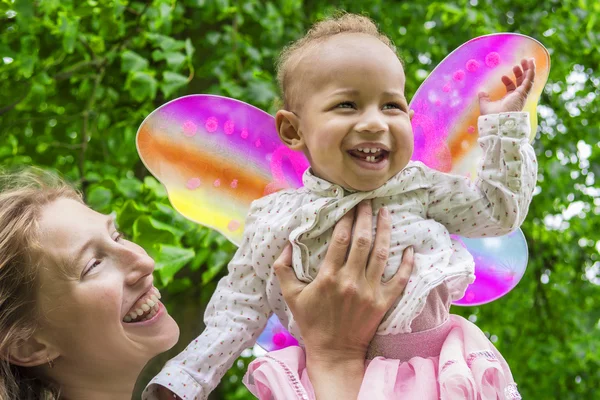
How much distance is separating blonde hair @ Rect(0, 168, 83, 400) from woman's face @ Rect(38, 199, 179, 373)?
2 cm

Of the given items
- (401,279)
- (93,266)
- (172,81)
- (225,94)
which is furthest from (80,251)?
(225,94)

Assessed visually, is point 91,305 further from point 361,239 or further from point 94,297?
point 361,239

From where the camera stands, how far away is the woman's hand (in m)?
1.45

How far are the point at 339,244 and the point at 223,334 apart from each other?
31cm

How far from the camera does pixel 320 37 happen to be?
1.54 metres

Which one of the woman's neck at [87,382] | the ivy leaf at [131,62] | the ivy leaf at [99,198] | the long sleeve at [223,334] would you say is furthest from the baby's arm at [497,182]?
the ivy leaf at [131,62]

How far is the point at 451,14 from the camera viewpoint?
3617 mm

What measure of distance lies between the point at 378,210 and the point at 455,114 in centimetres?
33

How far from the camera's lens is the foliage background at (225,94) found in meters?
2.59

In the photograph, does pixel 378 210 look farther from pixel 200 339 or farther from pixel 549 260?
pixel 549 260

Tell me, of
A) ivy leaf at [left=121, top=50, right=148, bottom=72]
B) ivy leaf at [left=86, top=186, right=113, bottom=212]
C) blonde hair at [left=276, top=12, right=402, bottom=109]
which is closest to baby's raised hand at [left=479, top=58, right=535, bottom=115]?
blonde hair at [left=276, top=12, right=402, bottom=109]

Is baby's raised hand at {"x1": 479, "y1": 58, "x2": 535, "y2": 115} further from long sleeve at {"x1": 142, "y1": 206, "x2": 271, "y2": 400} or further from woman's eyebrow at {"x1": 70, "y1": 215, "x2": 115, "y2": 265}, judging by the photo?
woman's eyebrow at {"x1": 70, "y1": 215, "x2": 115, "y2": 265}

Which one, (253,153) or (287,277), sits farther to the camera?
(253,153)

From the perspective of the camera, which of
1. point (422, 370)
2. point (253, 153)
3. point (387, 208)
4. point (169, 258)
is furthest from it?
point (169, 258)
